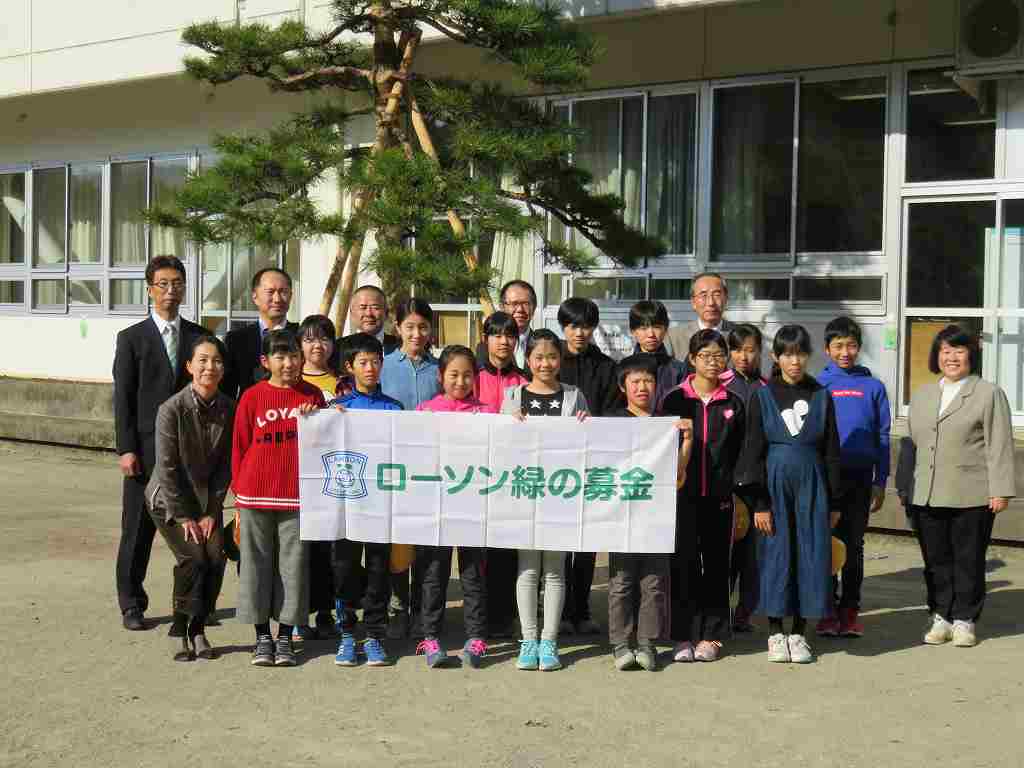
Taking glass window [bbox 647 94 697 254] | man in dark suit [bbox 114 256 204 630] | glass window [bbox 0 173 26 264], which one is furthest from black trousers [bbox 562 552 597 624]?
glass window [bbox 0 173 26 264]

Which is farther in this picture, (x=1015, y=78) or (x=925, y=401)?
(x=1015, y=78)

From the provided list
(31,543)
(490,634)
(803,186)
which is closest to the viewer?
(490,634)

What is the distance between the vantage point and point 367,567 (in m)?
6.64

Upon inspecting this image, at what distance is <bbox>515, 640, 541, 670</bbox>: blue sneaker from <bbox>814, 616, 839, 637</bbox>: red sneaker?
1679mm

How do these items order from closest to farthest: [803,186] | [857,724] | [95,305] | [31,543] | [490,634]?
[857,724] → [490,634] → [31,543] → [803,186] → [95,305]

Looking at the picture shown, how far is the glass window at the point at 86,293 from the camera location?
18.7 metres

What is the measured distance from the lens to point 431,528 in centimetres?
661

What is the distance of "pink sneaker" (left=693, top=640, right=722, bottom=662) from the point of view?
21.4 feet

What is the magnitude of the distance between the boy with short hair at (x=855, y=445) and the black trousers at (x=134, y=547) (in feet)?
11.7

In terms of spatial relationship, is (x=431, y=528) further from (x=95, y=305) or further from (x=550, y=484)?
(x=95, y=305)

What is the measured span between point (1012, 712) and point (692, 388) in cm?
208

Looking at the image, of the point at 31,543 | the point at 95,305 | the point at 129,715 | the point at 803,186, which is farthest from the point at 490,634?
the point at 95,305

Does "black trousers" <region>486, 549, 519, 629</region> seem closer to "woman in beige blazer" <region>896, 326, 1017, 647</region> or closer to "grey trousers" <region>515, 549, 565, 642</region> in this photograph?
"grey trousers" <region>515, 549, 565, 642</region>

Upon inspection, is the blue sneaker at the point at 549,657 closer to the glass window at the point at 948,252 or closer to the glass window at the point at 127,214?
the glass window at the point at 948,252
